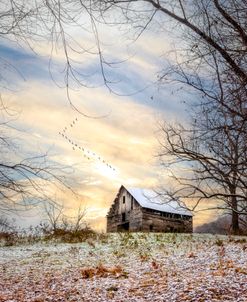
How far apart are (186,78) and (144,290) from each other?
6.27 meters

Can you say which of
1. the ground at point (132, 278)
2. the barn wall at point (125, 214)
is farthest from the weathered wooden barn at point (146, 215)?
the ground at point (132, 278)

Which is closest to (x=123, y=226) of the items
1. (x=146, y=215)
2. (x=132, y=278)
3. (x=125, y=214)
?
(x=125, y=214)

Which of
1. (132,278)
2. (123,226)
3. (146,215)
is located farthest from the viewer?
(123,226)

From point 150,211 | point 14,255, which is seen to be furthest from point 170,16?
point 150,211

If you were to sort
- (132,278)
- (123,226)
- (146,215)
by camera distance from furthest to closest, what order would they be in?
(123,226)
(146,215)
(132,278)

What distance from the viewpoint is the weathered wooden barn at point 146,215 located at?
35000 millimetres

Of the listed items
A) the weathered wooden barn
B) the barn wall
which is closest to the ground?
the weathered wooden barn

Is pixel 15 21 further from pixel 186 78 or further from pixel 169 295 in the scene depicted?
pixel 186 78

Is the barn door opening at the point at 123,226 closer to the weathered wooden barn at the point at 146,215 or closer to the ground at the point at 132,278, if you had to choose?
the weathered wooden barn at the point at 146,215

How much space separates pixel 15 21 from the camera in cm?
380

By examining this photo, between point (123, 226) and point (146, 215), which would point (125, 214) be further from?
point (146, 215)

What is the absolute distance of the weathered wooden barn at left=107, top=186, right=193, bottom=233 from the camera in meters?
35.0

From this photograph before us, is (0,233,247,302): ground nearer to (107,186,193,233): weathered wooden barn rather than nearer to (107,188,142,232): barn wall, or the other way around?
(107,186,193,233): weathered wooden barn

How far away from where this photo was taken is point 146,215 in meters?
35.2
